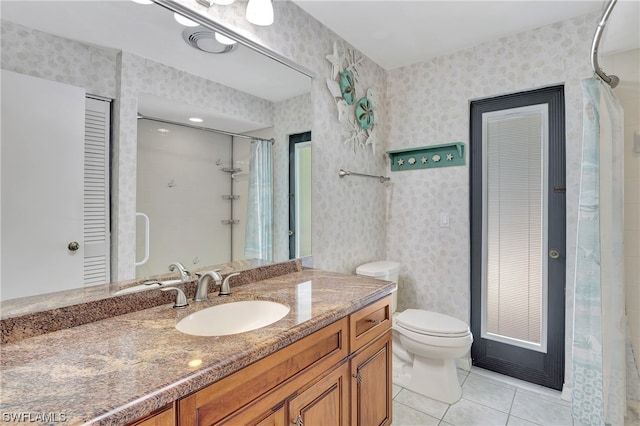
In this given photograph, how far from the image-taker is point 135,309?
1148 millimetres

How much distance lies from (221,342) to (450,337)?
1.51m

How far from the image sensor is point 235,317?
127cm

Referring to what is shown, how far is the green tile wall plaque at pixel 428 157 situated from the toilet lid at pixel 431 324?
1.11 m

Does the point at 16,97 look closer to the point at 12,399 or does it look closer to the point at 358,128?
the point at 12,399

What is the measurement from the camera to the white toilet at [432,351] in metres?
1.92

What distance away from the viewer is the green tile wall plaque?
2387mm

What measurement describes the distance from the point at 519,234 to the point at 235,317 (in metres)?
1.97

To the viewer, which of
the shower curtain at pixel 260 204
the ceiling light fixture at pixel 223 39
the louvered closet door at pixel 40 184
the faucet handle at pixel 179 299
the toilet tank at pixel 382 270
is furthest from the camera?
the toilet tank at pixel 382 270

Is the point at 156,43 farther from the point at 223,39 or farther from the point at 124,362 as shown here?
the point at 124,362

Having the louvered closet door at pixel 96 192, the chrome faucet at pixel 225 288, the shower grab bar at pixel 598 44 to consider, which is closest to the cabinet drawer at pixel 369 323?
the chrome faucet at pixel 225 288

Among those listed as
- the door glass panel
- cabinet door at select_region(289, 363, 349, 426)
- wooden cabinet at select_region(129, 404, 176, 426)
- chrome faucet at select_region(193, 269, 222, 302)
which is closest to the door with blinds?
the door glass panel

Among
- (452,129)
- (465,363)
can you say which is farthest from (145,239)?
(465,363)

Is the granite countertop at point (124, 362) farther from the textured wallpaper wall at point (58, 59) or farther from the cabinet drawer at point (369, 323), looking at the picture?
the textured wallpaper wall at point (58, 59)

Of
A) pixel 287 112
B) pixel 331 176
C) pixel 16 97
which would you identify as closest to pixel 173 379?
pixel 16 97
